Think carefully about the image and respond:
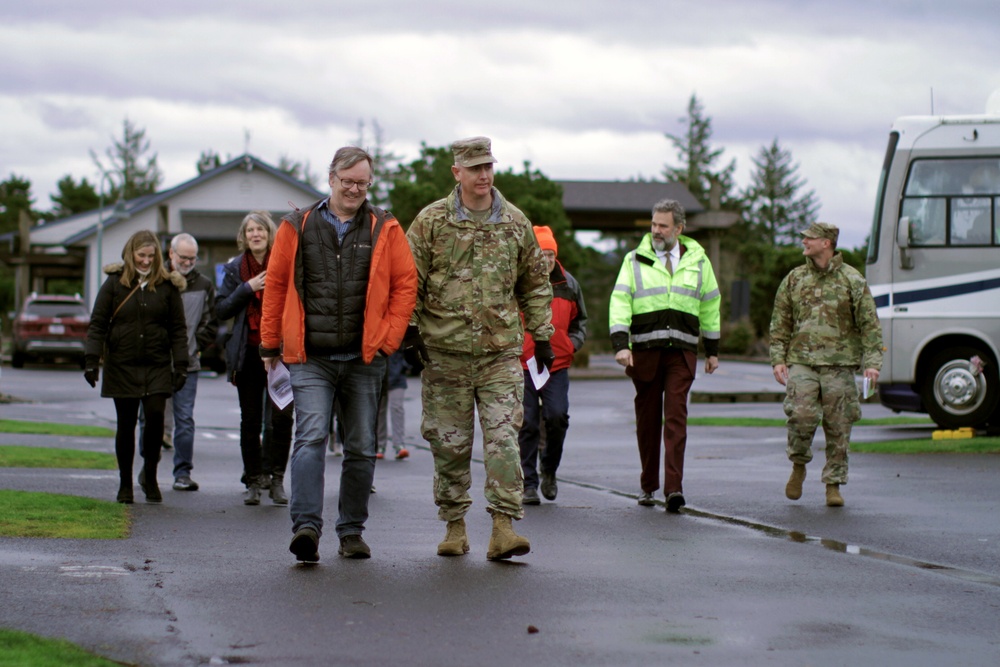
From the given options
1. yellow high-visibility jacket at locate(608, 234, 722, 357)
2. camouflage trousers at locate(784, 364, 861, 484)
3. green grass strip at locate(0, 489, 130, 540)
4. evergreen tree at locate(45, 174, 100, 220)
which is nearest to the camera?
green grass strip at locate(0, 489, 130, 540)

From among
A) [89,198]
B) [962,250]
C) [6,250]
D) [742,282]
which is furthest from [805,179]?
[962,250]

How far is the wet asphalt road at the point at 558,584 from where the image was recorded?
521 cm

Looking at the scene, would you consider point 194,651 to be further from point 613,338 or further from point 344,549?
point 613,338

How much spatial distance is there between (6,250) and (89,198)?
3632cm

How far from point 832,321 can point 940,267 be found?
7561 mm

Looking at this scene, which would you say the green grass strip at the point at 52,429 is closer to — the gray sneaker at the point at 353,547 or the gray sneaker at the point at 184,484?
the gray sneaker at the point at 184,484

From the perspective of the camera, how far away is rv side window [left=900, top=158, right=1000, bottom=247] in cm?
1736

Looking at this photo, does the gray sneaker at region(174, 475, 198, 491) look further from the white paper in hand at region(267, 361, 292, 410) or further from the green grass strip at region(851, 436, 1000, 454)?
the green grass strip at region(851, 436, 1000, 454)

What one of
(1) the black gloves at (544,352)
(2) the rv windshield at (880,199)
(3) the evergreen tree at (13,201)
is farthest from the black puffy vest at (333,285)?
(3) the evergreen tree at (13,201)

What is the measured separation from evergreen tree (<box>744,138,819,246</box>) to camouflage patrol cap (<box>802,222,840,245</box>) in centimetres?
10836

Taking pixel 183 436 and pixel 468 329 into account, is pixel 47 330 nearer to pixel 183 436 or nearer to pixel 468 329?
pixel 183 436

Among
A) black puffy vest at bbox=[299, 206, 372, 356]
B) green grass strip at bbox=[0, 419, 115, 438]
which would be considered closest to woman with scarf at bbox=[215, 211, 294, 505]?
black puffy vest at bbox=[299, 206, 372, 356]

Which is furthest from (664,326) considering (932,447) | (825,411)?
(932,447)

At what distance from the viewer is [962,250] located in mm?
17281
